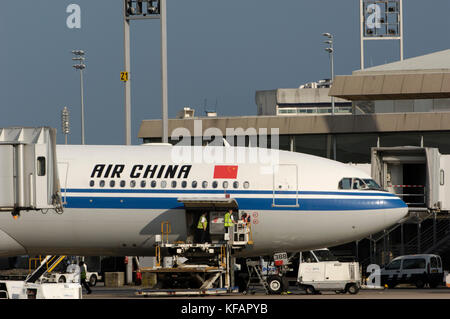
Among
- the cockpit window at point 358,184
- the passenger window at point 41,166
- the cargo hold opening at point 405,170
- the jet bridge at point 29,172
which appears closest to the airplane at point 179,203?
the cockpit window at point 358,184

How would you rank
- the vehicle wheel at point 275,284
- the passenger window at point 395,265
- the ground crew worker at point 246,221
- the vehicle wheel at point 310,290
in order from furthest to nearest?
the passenger window at point 395,265
the vehicle wheel at point 310,290
the vehicle wheel at point 275,284
the ground crew worker at point 246,221

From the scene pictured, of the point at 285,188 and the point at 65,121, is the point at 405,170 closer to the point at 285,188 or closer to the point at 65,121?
the point at 285,188

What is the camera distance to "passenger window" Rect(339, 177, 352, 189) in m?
31.2

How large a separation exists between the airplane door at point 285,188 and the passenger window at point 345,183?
172 cm

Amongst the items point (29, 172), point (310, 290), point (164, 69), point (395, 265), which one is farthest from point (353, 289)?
point (29, 172)

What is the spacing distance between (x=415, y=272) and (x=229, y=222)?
658 inches

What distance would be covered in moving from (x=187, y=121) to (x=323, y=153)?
1011cm

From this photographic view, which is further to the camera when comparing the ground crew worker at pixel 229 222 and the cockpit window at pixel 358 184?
the cockpit window at pixel 358 184

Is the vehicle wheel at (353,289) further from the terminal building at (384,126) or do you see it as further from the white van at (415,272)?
the terminal building at (384,126)

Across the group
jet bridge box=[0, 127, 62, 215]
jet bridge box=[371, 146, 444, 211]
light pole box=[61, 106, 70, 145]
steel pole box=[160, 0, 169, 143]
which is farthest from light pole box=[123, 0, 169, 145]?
light pole box=[61, 106, 70, 145]

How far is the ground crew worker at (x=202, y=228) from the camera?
30.7 meters

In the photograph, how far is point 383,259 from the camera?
52.2m

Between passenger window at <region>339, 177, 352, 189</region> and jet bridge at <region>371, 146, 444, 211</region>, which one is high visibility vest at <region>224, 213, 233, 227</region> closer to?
passenger window at <region>339, 177, 352, 189</region>
